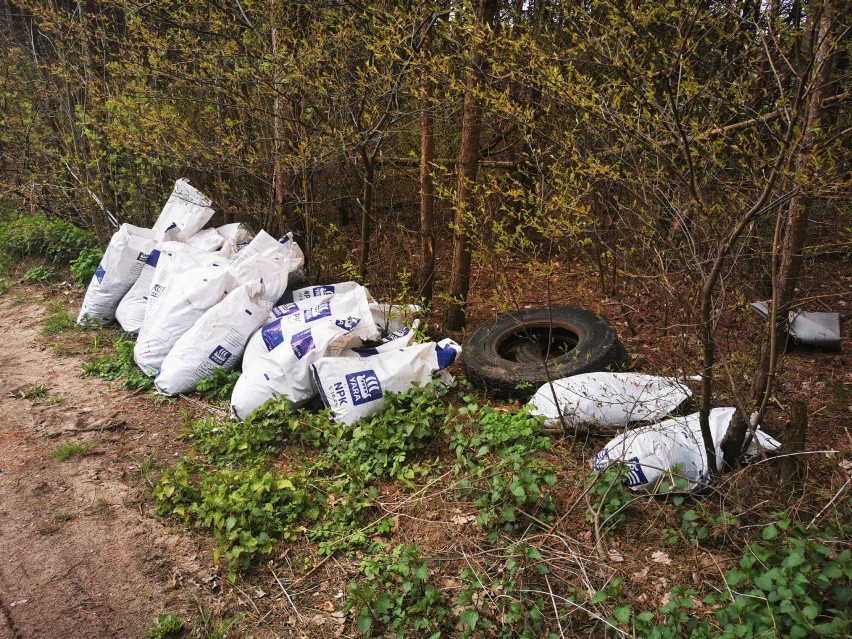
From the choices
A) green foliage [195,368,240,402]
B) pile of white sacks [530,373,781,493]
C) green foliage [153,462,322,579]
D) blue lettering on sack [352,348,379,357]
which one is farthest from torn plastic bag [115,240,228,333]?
pile of white sacks [530,373,781,493]

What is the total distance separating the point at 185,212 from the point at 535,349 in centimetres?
346

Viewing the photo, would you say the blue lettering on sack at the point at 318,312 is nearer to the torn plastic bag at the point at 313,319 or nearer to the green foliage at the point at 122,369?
the torn plastic bag at the point at 313,319

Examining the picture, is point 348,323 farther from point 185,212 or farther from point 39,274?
point 39,274

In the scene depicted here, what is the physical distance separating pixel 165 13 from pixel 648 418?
5212 millimetres

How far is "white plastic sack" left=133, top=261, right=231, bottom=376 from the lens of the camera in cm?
462

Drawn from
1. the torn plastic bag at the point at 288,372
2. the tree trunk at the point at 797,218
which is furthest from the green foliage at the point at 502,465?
the tree trunk at the point at 797,218

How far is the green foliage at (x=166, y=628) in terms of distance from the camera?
2.52 metres

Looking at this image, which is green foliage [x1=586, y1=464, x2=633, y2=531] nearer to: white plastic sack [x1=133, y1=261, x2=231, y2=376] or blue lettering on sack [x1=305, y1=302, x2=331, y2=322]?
blue lettering on sack [x1=305, y1=302, x2=331, y2=322]

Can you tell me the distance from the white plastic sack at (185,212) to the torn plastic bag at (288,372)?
2.21 meters

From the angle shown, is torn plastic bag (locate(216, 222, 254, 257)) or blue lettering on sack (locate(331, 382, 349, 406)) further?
torn plastic bag (locate(216, 222, 254, 257))

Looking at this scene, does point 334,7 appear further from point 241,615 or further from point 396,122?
point 241,615

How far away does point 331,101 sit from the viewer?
476cm

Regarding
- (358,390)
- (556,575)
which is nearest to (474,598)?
(556,575)

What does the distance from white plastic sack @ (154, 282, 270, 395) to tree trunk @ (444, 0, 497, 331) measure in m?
1.53
